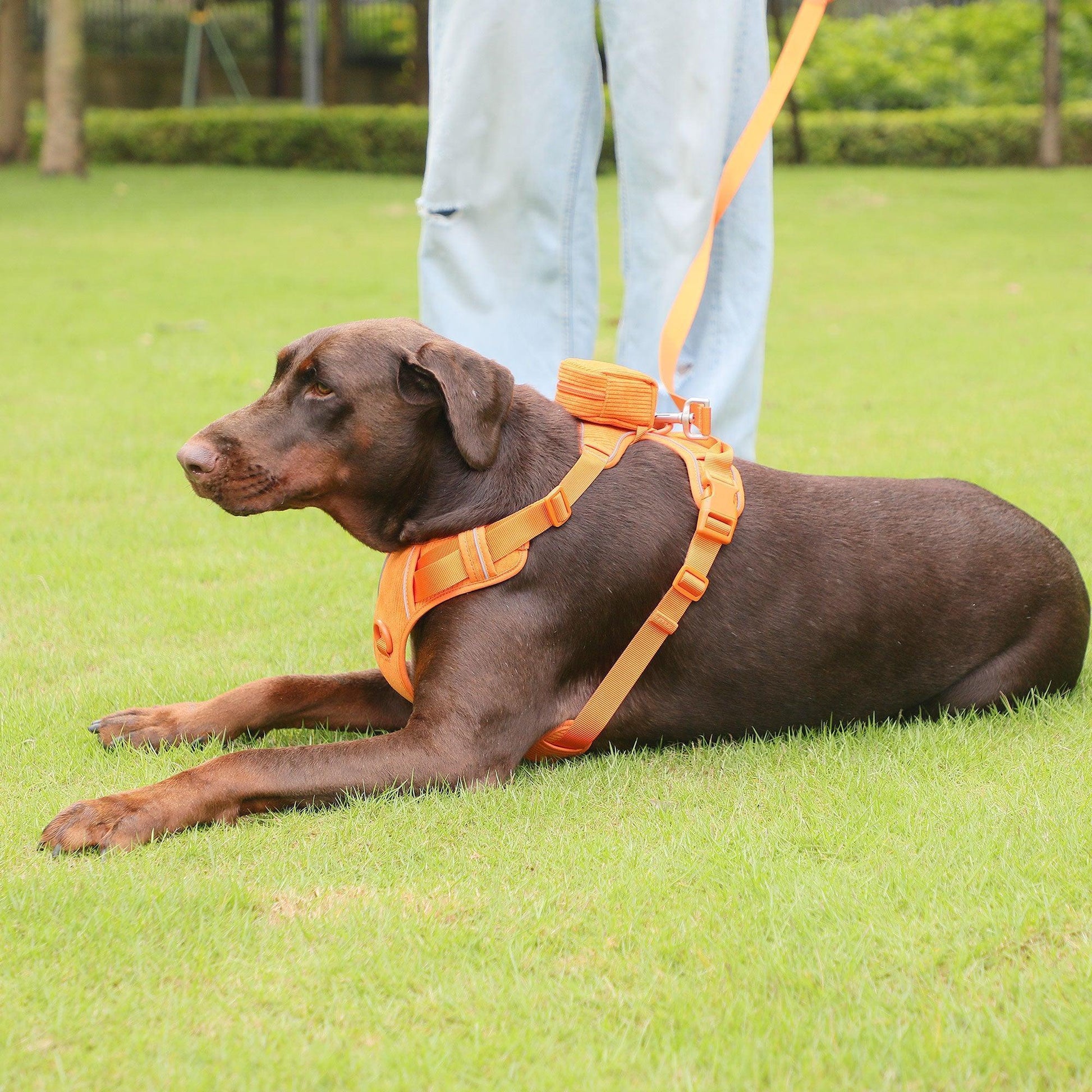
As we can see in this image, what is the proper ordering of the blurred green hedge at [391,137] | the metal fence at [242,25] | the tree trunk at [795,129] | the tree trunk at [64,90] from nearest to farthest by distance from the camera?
1. the tree trunk at [64,90]
2. the tree trunk at [795,129]
3. the blurred green hedge at [391,137]
4. the metal fence at [242,25]

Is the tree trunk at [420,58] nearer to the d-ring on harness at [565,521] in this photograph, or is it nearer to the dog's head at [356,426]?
the d-ring on harness at [565,521]

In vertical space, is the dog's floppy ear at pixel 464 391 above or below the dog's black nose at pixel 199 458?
above

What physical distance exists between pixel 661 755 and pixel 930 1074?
133 centimetres

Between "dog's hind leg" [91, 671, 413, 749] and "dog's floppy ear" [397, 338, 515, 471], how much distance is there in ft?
2.32

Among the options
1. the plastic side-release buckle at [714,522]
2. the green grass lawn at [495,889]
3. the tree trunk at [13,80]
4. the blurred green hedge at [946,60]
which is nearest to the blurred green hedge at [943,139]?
the blurred green hedge at [946,60]

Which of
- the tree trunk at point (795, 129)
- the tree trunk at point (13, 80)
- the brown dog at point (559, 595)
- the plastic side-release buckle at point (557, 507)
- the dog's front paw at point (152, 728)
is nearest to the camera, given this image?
the brown dog at point (559, 595)

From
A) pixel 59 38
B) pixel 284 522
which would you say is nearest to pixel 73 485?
pixel 284 522

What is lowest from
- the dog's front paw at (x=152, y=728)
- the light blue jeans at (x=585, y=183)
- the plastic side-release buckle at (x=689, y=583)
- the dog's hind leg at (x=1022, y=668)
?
the dog's front paw at (x=152, y=728)

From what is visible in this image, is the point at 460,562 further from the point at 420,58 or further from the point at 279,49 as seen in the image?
the point at 279,49

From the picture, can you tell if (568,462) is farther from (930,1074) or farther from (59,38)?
(59,38)

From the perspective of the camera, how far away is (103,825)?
8.62 ft

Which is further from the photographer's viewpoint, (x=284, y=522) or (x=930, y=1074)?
(x=284, y=522)

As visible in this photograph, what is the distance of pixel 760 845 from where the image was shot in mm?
2633

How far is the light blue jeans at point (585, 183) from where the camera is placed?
4152 mm
